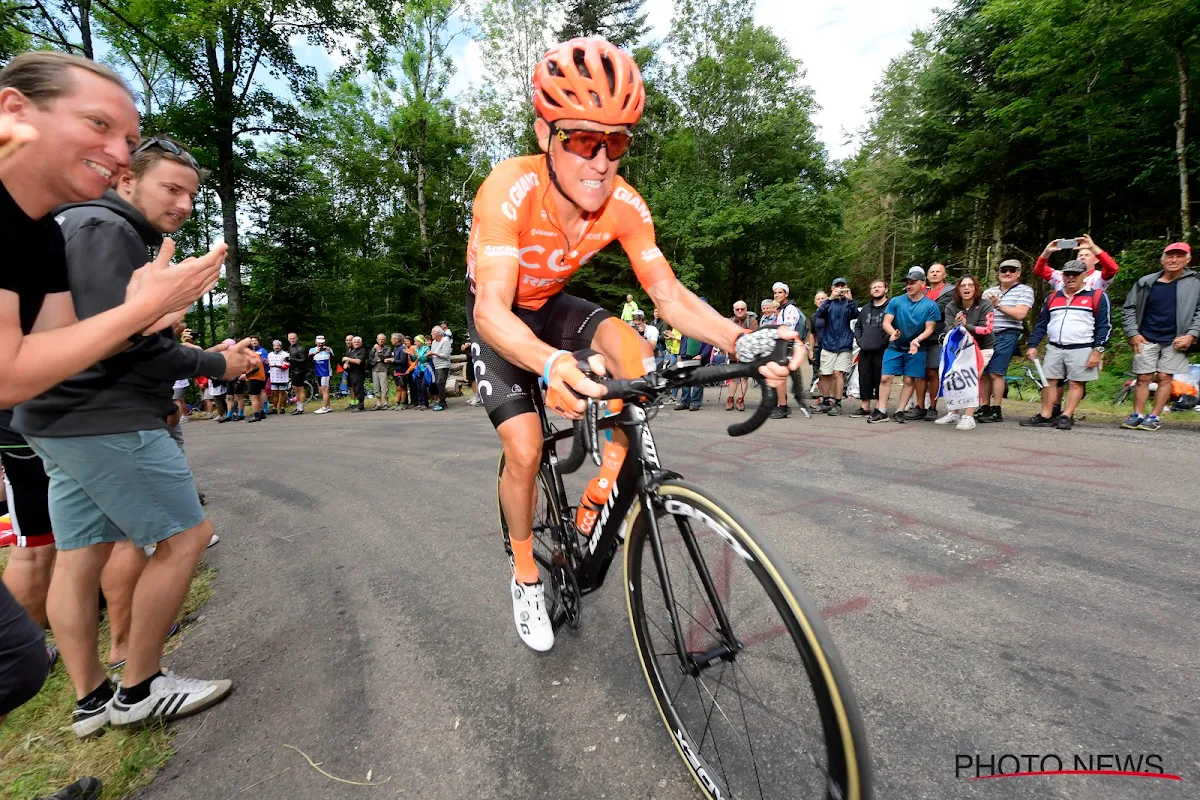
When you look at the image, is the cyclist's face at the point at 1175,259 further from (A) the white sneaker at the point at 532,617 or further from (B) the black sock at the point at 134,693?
(B) the black sock at the point at 134,693

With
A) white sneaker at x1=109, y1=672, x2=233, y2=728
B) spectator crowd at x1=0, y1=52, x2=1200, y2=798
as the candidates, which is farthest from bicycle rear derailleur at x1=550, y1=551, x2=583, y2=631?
white sneaker at x1=109, y1=672, x2=233, y2=728

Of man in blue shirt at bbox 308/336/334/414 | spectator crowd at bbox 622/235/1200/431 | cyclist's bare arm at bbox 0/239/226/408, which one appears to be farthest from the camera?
man in blue shirt at bbox 308/336/334/414

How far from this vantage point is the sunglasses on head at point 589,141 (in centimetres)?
216

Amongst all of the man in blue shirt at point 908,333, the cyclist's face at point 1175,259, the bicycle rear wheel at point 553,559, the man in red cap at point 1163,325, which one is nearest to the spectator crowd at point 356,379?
the man in blue shirt at point 908,333

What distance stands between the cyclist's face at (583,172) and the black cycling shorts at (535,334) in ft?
1.73

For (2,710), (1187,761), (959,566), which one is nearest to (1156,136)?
(959,566)

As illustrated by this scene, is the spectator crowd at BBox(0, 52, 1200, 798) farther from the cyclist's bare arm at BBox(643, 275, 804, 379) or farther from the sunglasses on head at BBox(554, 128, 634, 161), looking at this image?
the sunglasses on head at BBox(554, 128, 634, 161)

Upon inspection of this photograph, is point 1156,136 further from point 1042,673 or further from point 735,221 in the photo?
point 1042,673

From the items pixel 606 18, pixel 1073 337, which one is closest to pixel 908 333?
pixel 1073 337

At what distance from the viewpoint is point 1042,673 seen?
6.59 ft

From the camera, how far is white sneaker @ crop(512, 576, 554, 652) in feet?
7.76

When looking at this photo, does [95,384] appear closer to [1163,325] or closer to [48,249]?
[48,249]

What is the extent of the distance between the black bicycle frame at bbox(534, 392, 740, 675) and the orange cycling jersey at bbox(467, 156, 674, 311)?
814mm

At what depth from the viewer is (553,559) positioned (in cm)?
259
